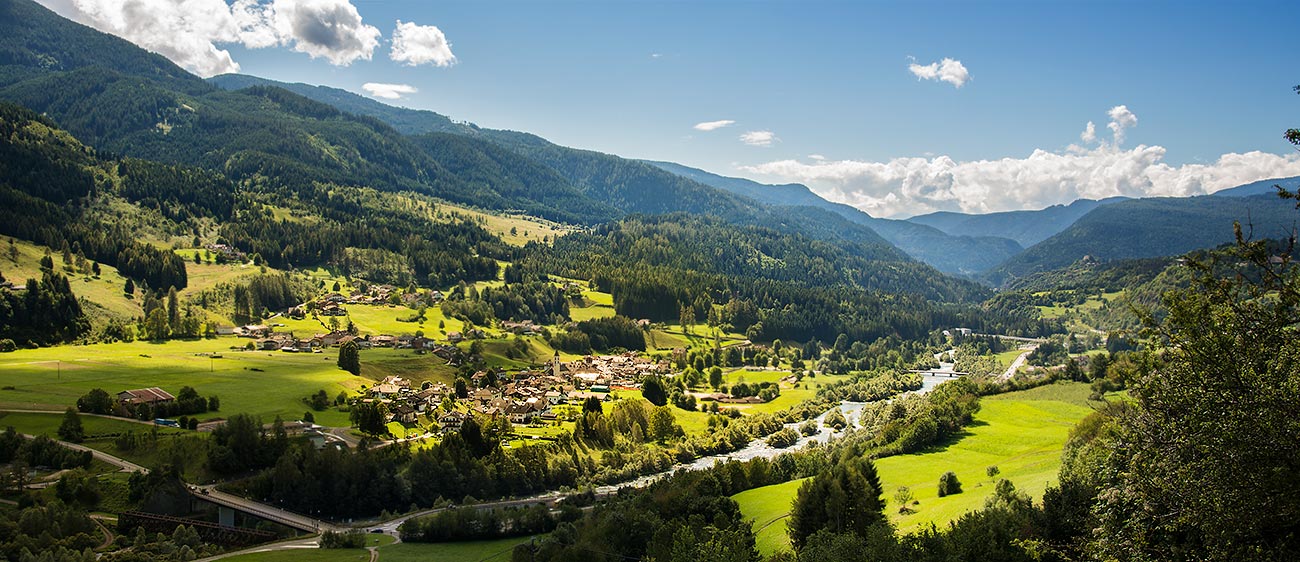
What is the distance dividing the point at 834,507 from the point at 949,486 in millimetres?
12752

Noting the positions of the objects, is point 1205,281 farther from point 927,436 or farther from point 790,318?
point 790,318

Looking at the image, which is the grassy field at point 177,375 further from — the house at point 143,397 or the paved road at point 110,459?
the paved road at point 110,459

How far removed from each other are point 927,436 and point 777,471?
1528 centimetres

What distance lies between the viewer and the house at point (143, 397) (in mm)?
72062

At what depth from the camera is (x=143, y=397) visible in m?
73.2

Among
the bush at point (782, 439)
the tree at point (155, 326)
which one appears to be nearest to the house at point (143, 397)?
the tree at point (155, 326)

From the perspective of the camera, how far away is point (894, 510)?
150 ft

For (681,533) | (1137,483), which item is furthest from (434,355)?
(1137,483)

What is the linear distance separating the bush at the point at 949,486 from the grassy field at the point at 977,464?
683mm

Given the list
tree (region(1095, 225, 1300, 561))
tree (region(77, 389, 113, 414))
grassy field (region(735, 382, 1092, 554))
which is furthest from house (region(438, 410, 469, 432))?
tree (region(1095, 225, 1300, 561))

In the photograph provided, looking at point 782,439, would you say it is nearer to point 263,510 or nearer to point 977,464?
point 977,464

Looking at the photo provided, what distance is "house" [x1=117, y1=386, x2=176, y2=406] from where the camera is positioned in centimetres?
7206

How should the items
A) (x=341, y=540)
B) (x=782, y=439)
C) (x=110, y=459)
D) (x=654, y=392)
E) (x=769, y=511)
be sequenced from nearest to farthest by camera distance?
(x=341, y=540)
(x=769, y=511)
(x=110, y=459)
(x=782, y=439)
(x=654, y=392)

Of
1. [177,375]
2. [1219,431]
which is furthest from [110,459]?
[1219,431]
